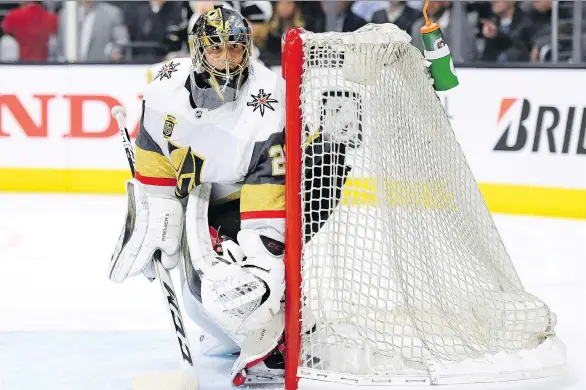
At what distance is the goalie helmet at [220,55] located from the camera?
2.54 meters

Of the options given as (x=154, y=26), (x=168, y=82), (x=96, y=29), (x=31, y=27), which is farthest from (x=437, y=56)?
(x=31, y=27)

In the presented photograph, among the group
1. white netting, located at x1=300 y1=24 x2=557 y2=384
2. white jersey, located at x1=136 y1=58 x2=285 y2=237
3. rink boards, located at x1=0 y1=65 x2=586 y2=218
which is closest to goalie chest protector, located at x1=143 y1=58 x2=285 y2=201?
white jersey, located at x1=136 y1=58 x2=285 y2=237

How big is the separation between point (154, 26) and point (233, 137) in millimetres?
3834

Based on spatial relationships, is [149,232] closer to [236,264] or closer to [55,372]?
[236,264]

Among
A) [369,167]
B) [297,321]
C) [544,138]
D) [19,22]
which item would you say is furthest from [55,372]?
[19,22]

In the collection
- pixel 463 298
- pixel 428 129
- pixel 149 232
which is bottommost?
pixel 463 298

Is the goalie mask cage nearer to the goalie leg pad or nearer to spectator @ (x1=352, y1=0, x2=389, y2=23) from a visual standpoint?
the goalie leg pad

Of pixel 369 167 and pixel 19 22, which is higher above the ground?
pixel 19 22

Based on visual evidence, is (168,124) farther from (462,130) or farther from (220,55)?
(462,130)

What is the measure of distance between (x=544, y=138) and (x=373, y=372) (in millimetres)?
2986

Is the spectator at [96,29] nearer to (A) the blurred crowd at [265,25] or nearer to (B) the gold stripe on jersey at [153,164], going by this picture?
(A) the blurred crowd at [265,25]

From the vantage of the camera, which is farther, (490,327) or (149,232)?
(490,327)

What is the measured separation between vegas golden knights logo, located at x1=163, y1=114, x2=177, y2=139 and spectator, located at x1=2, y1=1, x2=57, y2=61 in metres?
3.85

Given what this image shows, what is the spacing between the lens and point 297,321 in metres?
2.58
